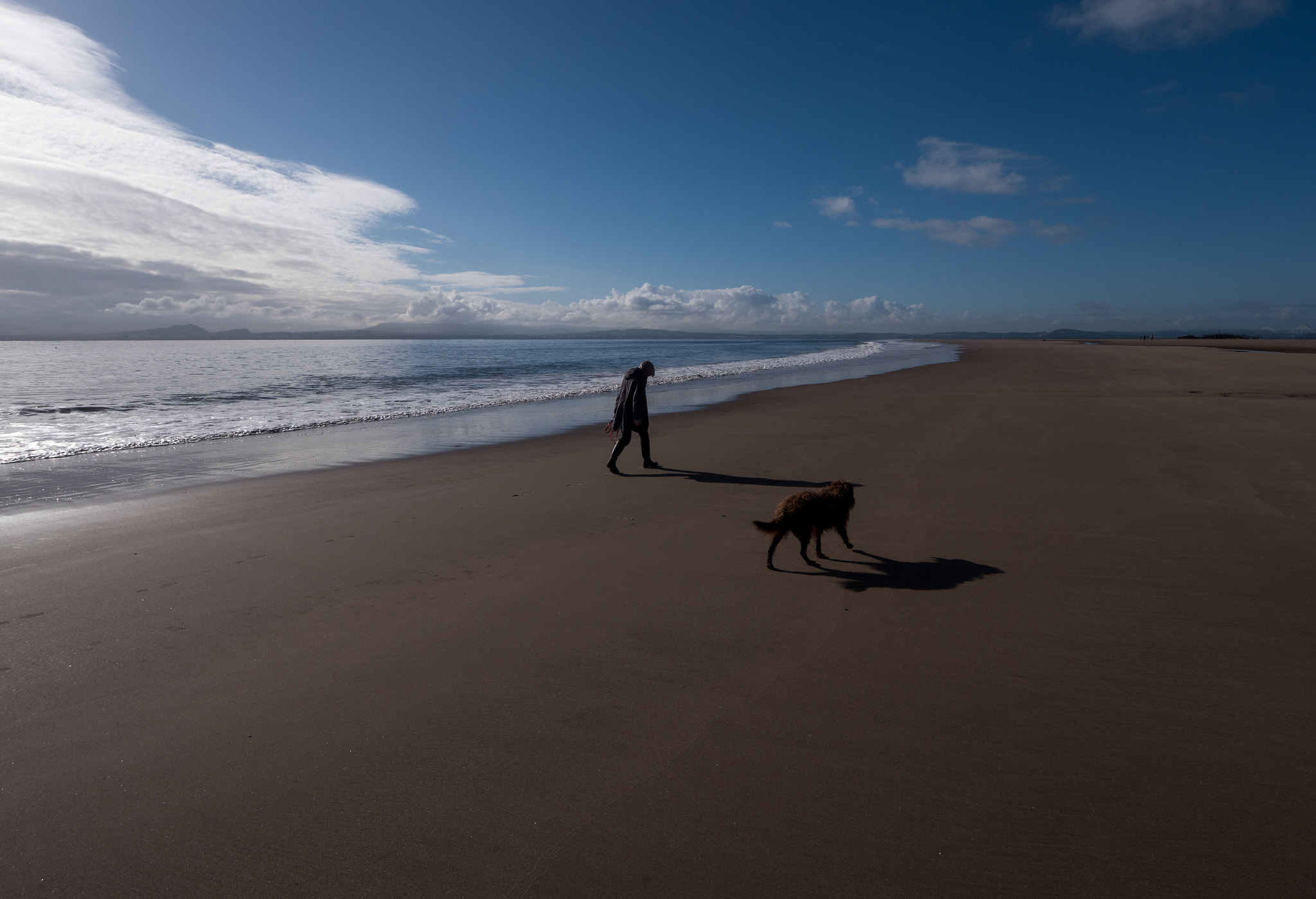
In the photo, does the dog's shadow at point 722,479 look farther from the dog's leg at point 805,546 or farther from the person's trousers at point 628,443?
the dog's leg at point 805,546

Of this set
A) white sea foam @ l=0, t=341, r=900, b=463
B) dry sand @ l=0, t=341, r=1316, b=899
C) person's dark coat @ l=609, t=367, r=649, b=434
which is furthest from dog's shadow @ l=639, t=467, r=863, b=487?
white sea foam @ l=0, t=341, r=900, b=463

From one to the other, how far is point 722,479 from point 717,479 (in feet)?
0.21

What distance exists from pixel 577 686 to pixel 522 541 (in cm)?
278

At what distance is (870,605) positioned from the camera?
14.1 ft

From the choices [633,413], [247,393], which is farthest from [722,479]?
[247,393]

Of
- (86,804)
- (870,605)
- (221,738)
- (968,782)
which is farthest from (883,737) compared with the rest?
(86,804)

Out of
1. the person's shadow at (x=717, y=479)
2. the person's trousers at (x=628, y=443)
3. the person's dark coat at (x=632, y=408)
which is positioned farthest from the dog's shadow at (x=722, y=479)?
the person's dark coat at (x=632, y=408)

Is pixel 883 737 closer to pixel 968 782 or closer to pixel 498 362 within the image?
pixel 968 782

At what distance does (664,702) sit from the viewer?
10.5 ft

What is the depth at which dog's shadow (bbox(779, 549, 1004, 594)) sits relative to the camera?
4.66 meters

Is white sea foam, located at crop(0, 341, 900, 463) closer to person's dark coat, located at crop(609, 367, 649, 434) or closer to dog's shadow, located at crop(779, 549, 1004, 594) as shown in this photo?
person's dark coat, located at crop(609, 367, 649, 434)

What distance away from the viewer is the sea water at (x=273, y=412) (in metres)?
10.0

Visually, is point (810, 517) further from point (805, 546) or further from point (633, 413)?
point (633, 413)

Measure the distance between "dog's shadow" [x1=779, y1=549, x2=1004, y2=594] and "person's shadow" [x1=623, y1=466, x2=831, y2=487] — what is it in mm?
2655
